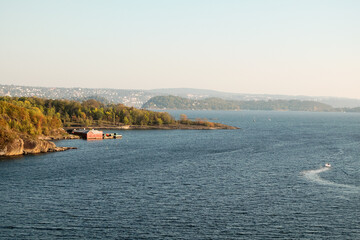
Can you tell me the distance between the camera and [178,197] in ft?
186

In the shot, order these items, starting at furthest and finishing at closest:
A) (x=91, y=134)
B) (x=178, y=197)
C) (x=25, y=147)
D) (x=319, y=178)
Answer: (x=91, y=134) < (x=25, y=147) < (x=319, y=178) < (x=178, y=197)

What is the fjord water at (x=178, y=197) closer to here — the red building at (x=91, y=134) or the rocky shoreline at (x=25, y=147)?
the rocky shoreline at (x=25, y=147)

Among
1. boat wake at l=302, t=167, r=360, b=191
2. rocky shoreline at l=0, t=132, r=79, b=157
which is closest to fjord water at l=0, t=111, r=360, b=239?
boat wake at l=302, t=167, r=360, b=191

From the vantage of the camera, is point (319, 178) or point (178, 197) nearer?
point (178, 197)

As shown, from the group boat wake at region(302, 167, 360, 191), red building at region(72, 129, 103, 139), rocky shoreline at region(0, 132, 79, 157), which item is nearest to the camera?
boat wake at region(302, 167, 360, 191)

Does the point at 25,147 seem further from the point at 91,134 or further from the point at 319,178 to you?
the point at 319,178

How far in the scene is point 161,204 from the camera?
5297 cm

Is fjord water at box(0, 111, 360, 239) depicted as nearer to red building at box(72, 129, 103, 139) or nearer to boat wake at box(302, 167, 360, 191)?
boat wake at box(302, 167, 360, 191)

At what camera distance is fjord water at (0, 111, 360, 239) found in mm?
43719

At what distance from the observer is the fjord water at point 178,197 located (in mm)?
43719

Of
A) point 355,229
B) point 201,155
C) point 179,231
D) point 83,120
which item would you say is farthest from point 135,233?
point 83,120

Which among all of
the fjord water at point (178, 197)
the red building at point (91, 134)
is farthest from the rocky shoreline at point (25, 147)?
the red building at point (91, 134)

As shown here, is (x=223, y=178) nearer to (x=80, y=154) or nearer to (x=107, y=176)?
(x=107, y=176)

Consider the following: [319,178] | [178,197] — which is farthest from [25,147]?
[319,178]
